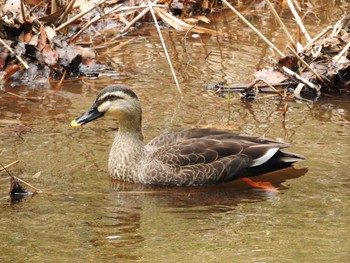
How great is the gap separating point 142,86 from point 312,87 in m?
2.17

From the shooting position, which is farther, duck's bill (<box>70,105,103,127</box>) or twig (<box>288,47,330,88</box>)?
twig (<box>288,47,330,88</box>)

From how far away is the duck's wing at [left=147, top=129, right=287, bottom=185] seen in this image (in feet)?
29.5

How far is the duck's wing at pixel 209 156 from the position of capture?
900cm

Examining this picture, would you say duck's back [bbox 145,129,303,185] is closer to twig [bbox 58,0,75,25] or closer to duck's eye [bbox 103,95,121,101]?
duck's eye [bbox 103,95,121,101]

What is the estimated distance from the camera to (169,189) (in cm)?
895

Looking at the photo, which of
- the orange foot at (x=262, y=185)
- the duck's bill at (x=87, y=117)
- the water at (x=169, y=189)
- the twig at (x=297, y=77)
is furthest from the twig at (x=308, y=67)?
the duck's bill at (x=87, y=117)

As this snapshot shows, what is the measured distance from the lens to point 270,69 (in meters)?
12.0

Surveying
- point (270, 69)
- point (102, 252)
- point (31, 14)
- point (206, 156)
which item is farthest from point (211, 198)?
point (31, 14)

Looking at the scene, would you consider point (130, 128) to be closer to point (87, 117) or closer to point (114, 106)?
point (114, 106)

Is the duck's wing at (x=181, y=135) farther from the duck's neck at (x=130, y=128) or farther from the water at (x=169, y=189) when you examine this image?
the water at (x=169, y=189)

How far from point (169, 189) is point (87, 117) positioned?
1.10 m

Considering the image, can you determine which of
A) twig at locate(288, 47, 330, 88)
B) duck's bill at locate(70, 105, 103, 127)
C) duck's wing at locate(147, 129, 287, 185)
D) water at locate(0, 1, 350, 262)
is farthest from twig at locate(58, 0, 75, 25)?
duck's wing at locate(147, 129, 287, 185)

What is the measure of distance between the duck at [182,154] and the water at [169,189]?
16 cm

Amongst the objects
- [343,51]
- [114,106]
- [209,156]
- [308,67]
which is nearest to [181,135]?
[209,156]
